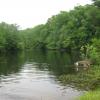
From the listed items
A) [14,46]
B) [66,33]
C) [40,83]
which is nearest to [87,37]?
[66,33]

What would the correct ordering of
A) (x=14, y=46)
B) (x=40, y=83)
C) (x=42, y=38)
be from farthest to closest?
(x=42, y=38) → (x=14, y=46) → (x=40, y=83)

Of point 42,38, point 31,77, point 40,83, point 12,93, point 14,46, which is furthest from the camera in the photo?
point 42,38

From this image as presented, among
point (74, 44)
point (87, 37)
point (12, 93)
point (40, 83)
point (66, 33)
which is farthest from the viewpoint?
point (66, 33)

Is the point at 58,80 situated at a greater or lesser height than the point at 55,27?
lesser

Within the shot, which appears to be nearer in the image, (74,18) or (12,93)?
(12,93)

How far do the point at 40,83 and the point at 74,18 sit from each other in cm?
8192

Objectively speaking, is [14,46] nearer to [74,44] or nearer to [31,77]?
[74,44]

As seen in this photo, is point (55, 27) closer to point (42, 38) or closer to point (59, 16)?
point (59, 16)

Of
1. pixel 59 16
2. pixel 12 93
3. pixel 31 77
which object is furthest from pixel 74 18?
pixel 12 93

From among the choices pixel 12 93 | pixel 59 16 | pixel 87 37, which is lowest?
pixel 12 93

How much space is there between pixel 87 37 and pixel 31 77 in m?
65.8

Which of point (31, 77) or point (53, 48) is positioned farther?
point (53, 48)

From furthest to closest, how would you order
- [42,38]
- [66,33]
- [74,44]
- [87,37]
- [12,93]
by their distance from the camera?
[42,38], [66,33], [74,44], [87,37], [12,93]

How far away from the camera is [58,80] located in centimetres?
3984
